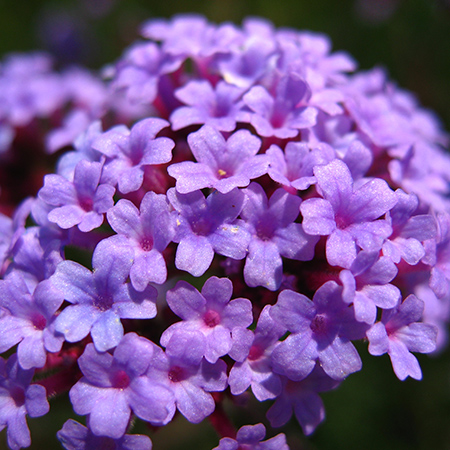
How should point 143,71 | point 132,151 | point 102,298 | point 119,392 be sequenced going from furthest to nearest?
point 143,71
point 132,151
point 102,298
point 119,392

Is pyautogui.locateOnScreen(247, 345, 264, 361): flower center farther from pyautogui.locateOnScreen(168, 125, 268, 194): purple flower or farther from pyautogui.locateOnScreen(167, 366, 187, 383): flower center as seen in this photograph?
pyautogui.locateOnScreen(168, 125, 268, 194): purple flower

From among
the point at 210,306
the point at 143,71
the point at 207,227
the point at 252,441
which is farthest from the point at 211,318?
the point at 143,71

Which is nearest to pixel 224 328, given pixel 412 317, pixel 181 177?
pixel 181 177

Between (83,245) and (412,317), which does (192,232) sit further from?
(412,317)

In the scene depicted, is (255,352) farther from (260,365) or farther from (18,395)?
(18,395)

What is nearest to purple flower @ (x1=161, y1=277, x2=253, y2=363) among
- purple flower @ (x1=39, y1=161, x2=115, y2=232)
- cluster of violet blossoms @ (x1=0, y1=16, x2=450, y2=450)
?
cluster of violet blossoms @ (x1=0, y1=16, x2=450, y2=450)

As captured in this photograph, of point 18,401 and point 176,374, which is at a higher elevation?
point 176,374

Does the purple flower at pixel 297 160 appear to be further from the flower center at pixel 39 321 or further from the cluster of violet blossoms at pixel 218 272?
the flower center at pixel 39 321
